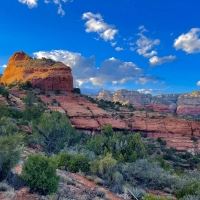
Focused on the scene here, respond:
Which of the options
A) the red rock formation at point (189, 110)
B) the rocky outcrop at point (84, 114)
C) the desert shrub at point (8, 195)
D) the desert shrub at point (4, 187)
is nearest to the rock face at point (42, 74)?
the rocky outcrop at point (84, 114)

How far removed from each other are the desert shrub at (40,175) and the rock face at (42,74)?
58.8 m

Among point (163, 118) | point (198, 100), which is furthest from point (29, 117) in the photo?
point (198, 100)

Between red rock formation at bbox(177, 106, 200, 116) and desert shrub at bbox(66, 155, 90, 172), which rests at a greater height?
red rock formation at bbox(177, 106, 200, 116)

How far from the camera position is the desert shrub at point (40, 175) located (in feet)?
31.1

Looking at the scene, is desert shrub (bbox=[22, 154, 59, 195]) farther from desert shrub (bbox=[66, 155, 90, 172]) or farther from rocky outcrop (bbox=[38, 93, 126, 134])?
rocky outcrop (bbox=[38, 93, 126, 134])

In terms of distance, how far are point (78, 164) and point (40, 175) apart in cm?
729

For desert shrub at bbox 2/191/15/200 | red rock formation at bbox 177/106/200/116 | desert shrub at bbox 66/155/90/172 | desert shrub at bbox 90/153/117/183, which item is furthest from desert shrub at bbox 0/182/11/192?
red rock formation at bbox 177/106/200/116

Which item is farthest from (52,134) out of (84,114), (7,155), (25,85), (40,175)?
(25,85)

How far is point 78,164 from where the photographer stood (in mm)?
16609

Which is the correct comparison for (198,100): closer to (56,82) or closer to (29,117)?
(56,82)

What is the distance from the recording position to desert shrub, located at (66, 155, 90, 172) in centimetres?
1631

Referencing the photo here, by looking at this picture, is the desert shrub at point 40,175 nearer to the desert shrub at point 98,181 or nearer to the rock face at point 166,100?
the desert shrub at point 98,181

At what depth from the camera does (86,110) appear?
56.2m

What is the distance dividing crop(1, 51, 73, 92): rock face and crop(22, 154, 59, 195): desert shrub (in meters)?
58.8
